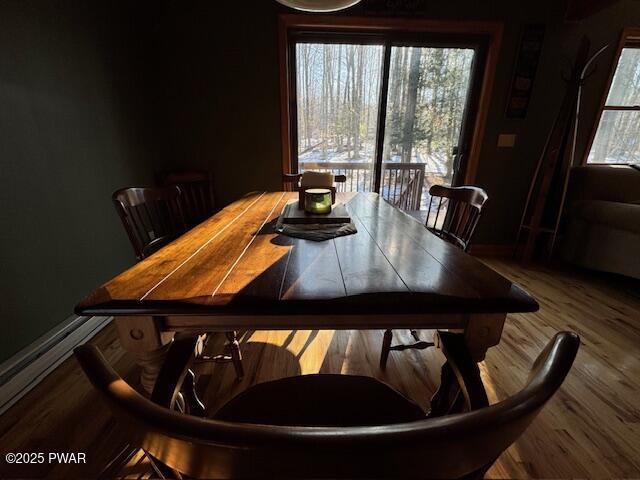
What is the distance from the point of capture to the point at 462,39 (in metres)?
2.56

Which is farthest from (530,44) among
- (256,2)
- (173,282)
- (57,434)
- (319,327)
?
(57,434)

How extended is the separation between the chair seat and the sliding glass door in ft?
8.02

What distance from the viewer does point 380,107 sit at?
2.71 metres

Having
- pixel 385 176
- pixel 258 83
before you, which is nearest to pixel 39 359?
pixel 258 83

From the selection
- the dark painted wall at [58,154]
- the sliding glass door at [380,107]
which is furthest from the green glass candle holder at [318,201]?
the sliding glass door at [380,107]

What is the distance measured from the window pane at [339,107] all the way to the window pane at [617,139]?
7.78ft

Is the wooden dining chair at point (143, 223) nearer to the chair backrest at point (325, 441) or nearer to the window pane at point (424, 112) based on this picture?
the chair backrest at point (325, 441)

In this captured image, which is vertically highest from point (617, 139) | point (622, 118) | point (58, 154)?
point (622, 118)

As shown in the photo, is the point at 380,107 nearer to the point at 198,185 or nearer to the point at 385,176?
the point at 385,176

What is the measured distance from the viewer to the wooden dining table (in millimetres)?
629

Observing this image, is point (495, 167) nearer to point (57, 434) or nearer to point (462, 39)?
point (462, 39)

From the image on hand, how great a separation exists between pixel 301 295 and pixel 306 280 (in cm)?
8

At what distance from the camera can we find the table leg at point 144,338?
67cm

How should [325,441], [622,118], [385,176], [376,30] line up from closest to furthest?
[325,441], [376,30], [622,118], [385,176]
